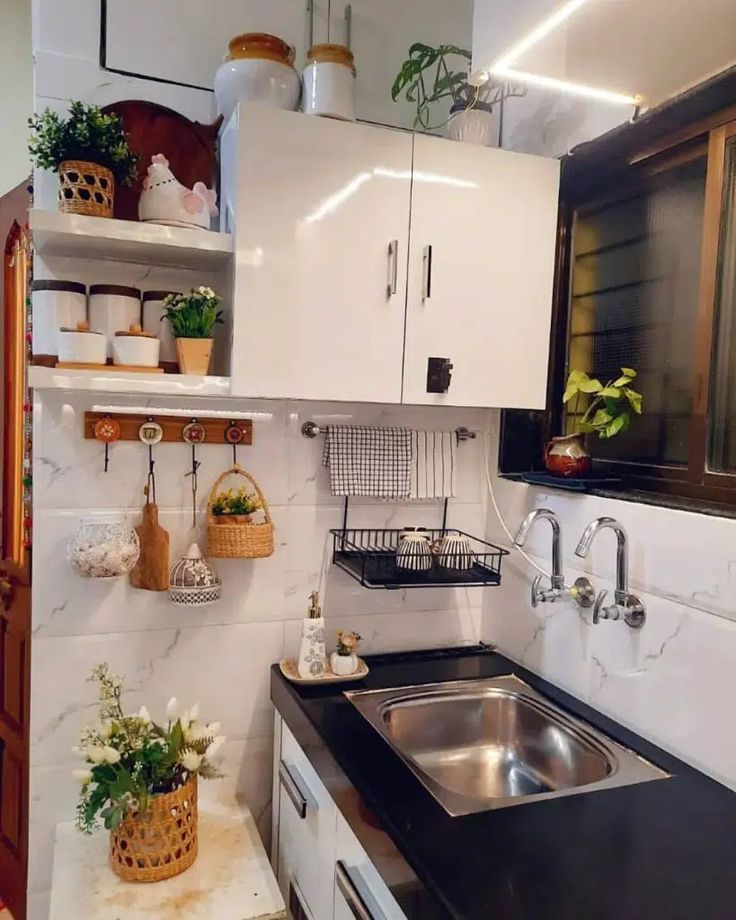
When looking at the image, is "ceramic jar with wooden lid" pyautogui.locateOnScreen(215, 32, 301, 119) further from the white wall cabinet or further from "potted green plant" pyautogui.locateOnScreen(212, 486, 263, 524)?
"potted green plant" pyautogui.locateOnScreen(212, 486, 263, 524)

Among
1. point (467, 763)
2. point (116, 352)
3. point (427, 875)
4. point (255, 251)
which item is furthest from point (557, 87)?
point (467, 763)

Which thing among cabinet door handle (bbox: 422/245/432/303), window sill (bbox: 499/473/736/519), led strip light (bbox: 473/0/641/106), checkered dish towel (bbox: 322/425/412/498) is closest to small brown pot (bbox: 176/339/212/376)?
checkered dish towel (bbox: 322/425/412/498)

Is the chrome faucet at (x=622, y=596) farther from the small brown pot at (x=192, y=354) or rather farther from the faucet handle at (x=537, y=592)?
the small brown pot at (x=192, y=354)

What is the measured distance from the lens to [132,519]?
161 cm

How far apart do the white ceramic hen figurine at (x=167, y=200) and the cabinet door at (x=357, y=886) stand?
123cm

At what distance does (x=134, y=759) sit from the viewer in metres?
1.35

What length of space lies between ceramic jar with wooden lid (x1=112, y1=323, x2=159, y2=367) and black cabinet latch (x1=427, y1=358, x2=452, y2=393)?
2.03 ft

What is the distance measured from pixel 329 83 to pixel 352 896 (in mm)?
1586

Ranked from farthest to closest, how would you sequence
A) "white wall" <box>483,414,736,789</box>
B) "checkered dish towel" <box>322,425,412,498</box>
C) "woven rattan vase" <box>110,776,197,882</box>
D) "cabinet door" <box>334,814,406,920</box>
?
1. "checkered dish towel" <box>322,425,412,498</box>
2. "woven rattan vase" <box>110,776,197,882</box>
3. "white wall" <box>483,414,736,789</box>
4. "cabinet door" <box>334,814,406,920</box>

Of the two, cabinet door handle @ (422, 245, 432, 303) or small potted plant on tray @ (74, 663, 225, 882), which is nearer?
small potted plant on tray @ (74, 663, 225, 882)

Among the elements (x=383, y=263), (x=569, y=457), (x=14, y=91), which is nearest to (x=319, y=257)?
(x=383, y=263)

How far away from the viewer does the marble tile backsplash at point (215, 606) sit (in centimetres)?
157

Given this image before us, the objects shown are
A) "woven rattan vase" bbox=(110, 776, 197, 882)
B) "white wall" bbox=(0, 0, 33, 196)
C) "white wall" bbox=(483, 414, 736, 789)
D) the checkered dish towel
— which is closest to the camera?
"white wall" bbox=(483, 414, 736, 789)

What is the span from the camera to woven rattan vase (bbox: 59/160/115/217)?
1.39 metres
